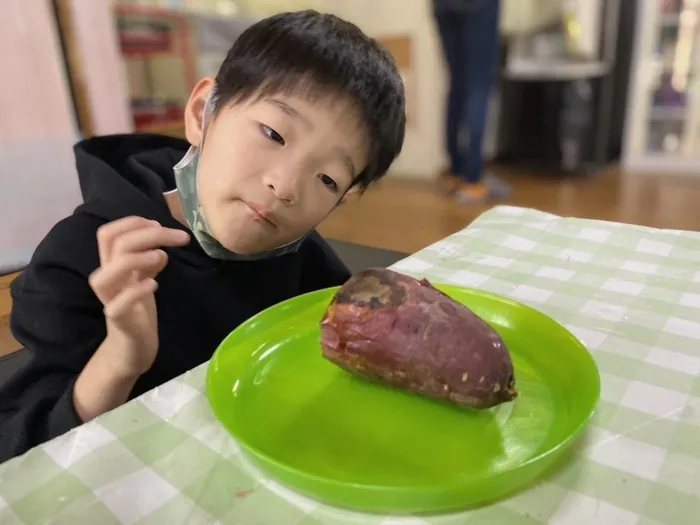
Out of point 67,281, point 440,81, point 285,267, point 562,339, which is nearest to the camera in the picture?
point 562,339

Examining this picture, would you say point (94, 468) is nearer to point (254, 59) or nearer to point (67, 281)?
point (67, 281)

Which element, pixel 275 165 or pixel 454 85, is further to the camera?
pixel 454 85

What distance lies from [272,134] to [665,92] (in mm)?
2994

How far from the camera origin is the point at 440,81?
2906 millimetres

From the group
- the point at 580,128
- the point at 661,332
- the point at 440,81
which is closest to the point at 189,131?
the point at 661,332

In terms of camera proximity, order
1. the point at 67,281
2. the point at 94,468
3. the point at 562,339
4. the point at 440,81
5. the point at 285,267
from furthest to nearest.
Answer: the point at 440,81, the point at 285,267, the point at 67,281, the point at 562,339, the point at 94,468

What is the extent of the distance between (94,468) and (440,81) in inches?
108

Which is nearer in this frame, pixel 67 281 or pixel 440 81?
pixel 67 281

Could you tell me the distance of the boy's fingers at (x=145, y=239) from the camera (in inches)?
18.5

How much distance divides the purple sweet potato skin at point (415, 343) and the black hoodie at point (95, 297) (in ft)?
0.92

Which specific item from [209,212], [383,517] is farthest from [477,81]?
[383,517]

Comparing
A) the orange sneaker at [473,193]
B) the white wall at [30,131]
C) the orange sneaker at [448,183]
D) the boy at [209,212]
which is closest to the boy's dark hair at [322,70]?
the boy at [209,212]

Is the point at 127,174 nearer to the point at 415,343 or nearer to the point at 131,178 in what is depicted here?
the point at 131,178

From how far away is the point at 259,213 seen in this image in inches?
24.7
